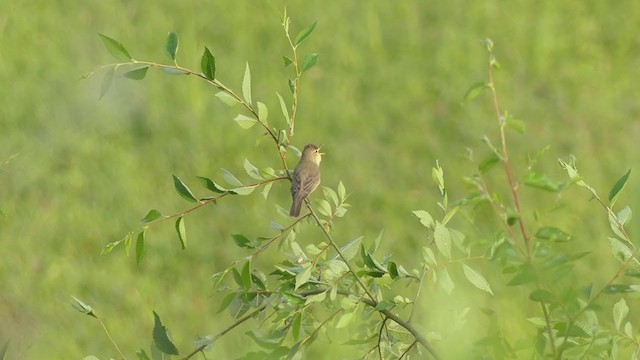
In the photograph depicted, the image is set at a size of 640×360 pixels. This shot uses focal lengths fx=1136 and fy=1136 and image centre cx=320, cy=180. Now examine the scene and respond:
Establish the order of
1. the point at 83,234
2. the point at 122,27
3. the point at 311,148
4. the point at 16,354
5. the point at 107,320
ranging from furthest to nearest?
the point at 122,27 → the point at 83,234 → the point at 107,320 → the point at 16,354 → the point at 311,148

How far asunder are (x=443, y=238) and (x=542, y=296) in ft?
2.51

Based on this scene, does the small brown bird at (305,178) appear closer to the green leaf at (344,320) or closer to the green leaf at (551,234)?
the green leaf at (344,320)

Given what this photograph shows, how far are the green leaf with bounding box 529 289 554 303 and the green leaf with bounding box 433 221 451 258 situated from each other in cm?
73

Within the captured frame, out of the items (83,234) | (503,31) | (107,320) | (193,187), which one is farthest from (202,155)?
(503,31)

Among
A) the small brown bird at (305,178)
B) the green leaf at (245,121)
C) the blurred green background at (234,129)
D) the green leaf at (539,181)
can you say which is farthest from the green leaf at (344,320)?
the blurred green background at (234,129)

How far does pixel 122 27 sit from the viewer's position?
9727mm

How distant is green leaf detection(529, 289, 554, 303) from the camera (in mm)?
1466

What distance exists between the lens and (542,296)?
1.47 metres

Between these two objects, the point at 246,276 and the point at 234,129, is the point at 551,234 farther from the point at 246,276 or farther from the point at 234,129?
the point at 234,129

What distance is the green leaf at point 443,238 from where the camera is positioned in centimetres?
221

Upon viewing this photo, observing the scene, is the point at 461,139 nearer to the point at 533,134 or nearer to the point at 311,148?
the point at 533,134

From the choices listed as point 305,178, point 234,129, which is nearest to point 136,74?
point 305,178

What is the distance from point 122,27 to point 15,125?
5.21 ft

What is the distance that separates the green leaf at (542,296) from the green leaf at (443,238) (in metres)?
0.73
